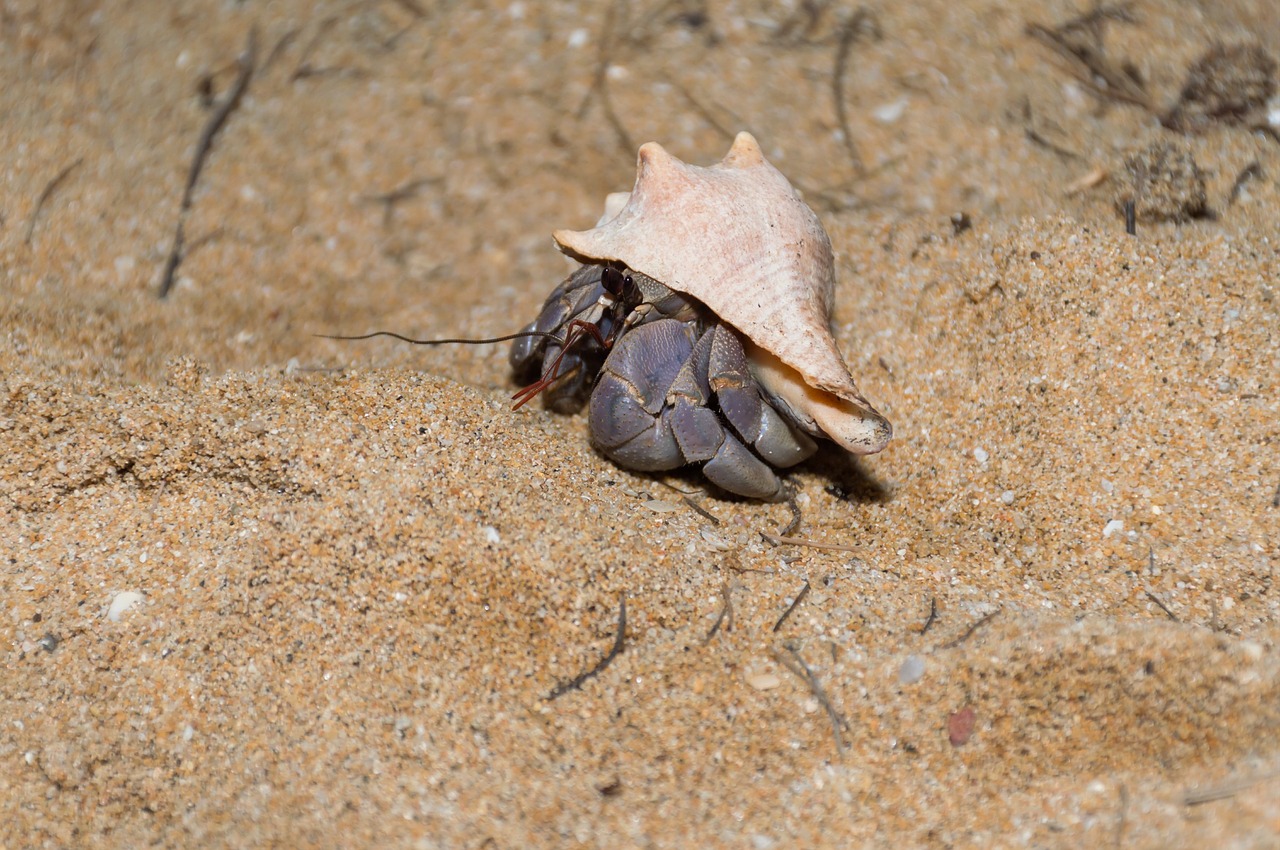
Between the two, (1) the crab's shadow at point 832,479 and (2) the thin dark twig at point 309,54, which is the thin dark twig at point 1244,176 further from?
(2) the thin dark twig at point 309,54

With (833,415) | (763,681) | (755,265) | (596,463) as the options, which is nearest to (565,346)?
(596,463)

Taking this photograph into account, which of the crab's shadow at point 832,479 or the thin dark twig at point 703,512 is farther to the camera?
the crab's shadow at point 832,479

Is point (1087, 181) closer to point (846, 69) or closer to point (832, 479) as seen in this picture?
point (846, 69)

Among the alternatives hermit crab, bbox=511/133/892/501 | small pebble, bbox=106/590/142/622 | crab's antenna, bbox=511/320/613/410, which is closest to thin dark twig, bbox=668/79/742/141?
hermit crab, bbox=511/133/892/501

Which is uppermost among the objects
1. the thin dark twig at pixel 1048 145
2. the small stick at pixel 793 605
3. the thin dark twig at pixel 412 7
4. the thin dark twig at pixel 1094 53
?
the thin dark twig at pixel 1094 53

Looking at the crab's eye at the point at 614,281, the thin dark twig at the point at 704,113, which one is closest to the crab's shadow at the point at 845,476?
the crab's eye at the point at 614,281

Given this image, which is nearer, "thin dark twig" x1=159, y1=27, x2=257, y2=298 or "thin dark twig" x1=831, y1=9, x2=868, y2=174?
"thin dark twig" x1=159, y1=27, x2=257, y2=298

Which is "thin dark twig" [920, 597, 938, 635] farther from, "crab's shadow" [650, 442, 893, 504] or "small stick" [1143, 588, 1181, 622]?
"small stick" [1143, 588, 1181, 622]
